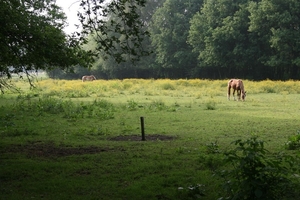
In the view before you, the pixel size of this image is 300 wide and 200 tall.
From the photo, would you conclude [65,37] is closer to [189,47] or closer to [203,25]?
[203,25]

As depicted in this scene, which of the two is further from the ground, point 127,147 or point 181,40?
point 181,40

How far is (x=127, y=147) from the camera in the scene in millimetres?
12406

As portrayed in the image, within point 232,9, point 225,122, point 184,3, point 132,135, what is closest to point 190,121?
point 225,122

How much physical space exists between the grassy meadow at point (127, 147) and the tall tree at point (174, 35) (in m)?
46.7

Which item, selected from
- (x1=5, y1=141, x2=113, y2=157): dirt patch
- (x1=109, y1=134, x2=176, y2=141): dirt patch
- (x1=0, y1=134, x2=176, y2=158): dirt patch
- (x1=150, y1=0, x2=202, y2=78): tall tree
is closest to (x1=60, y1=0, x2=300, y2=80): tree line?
(x1=150, y1=0, x2=202, y2=78): tall tree

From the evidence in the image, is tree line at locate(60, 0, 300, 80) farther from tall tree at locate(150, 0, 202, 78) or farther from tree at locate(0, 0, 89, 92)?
tree at locate(0, 0, 89, 92)

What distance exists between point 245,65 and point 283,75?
5.81m

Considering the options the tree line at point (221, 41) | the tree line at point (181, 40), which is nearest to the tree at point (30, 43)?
the tree line at point (181, 40)

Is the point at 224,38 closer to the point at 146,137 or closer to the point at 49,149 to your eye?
the point at 146,137

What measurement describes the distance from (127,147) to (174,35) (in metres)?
61.1

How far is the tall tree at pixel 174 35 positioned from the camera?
234 ft

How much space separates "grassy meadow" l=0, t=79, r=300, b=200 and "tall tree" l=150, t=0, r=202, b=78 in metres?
46.7

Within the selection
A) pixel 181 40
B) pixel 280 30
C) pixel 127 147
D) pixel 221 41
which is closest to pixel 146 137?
pixel 127 147

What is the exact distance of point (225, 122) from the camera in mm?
17938
